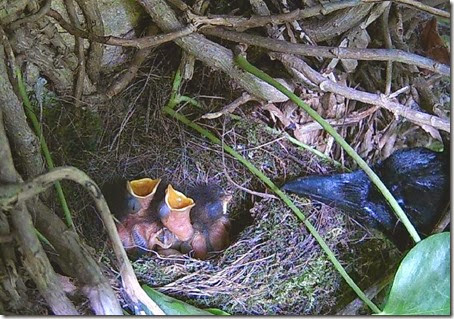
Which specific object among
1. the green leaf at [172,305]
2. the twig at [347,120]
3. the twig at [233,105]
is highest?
the twig at [233,105]

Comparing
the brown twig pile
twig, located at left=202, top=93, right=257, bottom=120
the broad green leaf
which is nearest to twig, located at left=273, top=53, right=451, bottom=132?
the brown twig pile

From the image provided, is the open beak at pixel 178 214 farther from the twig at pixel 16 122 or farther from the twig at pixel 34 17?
the twig at pixel 34 17

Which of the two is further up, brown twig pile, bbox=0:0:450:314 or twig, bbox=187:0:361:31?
twig, bbox=187:0:361:31

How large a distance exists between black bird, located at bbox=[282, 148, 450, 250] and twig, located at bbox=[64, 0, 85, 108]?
38cm

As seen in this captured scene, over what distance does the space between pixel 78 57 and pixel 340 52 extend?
1.39 ft

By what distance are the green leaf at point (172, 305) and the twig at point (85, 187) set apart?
0.22ft

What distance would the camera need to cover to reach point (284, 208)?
3.49ft

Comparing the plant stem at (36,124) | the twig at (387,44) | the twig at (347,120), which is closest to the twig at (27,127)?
the plant stem at (36,124)

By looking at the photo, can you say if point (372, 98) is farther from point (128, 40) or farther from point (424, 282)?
point (128, 40)

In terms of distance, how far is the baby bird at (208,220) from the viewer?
1112 mm

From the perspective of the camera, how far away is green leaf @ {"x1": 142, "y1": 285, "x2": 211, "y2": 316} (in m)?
0.87

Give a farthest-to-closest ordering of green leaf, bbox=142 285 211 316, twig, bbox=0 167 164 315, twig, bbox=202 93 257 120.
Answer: twig, bbox=202 93 257 120
green leaf, bbox=142 285 211 316
twig, bbox=0 167 164 315

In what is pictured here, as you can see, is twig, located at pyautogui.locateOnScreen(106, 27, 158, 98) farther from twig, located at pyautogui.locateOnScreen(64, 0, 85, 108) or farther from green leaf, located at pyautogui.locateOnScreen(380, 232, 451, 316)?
green leaf, located at pyautogui.locateOnScreen(380, 232, 451, 316)

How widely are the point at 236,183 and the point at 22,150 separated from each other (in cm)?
40
